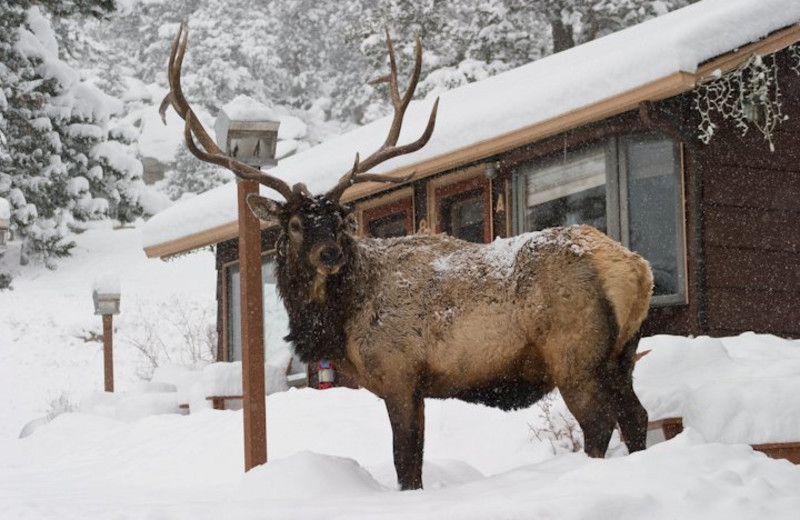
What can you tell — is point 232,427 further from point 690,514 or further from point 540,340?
point 690,514

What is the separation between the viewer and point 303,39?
126 ft

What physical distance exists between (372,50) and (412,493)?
60.3 ft

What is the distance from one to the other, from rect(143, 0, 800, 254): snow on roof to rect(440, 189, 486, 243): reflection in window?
96 cm

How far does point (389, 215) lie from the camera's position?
13023 millimetres

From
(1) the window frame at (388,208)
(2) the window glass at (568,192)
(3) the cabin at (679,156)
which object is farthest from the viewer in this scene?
(1) the window frame at (388,208)

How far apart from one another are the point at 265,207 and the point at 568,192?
4420 millimetres

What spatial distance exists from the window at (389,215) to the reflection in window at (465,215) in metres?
0.54

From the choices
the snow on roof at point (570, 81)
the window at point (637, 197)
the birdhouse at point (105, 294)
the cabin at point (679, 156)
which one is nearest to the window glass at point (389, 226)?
the snow on roof at point (570, 81)

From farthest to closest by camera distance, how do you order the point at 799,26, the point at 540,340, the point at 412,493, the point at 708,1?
the point at 708,1 < the point at 799,26 < the point at 540,340 < the point at 412,493

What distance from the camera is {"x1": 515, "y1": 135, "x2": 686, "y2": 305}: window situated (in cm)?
920

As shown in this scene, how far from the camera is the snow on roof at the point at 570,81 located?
8.45m

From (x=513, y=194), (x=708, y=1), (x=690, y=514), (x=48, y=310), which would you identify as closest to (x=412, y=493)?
(x=690, y=514)

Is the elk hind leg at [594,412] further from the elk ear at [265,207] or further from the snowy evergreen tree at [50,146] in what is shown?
the snowy evergreen tree at [50,146]

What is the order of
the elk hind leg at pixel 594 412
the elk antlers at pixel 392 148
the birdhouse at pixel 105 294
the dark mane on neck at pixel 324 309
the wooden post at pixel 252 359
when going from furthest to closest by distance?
the birdhouse at pixel 105 294, the wooden post at pixel 252 359, the elk antlers at pixel 392 148, the dark mane on neck at pixel 324 309, the elk hind leg at pixel 594 412
